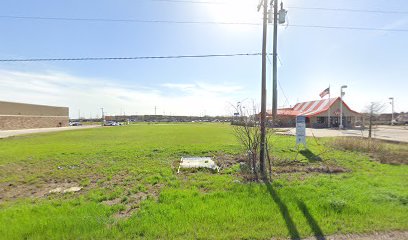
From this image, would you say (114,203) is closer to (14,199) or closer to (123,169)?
(14,199)

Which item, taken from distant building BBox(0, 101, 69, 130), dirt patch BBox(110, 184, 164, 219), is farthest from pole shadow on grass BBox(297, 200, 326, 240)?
distant building BBox(0, 101, 69, 130)

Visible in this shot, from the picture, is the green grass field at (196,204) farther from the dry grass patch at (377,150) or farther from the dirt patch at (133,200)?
the dry grass patch at (377,150)

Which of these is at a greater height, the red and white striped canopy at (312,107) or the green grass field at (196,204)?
the red and white striped canopy at (312,107)

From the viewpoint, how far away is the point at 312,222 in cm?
457

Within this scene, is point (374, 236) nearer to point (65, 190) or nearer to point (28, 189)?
point (65, 190)

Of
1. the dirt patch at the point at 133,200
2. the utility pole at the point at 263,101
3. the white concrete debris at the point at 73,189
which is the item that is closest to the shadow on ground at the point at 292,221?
the utility pole at the point at 263,101

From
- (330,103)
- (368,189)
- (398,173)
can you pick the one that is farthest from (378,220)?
(330,103)

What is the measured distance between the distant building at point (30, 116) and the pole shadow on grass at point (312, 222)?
2564 inches

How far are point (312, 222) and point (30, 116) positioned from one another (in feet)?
246

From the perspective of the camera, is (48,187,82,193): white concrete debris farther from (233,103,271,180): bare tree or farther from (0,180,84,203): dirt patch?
(233,103,271,180): bare tree

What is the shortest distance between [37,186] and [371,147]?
52.5 ft

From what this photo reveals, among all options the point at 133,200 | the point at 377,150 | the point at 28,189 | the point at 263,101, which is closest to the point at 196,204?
the point at 133,200

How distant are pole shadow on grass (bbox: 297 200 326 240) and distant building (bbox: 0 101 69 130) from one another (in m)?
65.1

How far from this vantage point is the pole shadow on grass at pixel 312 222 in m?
4.13
